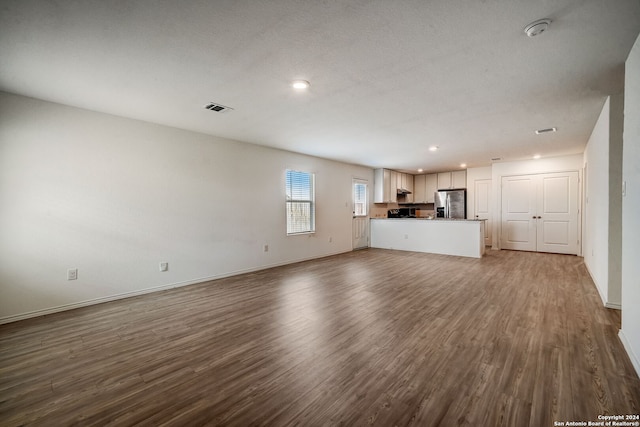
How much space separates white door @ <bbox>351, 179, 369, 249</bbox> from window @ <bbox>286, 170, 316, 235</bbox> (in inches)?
70.6

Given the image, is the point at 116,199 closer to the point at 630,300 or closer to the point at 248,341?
the point at 248,341

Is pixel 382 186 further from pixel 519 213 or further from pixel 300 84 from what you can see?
pixel 300 84

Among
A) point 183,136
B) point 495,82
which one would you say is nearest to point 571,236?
point 495,82

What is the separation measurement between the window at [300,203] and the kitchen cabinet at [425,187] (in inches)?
200

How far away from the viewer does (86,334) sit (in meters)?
2.62

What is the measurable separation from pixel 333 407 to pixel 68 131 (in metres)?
4.18

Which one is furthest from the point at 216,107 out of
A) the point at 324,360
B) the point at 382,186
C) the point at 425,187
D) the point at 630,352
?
the point at 425,187

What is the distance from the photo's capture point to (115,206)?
3.59 m

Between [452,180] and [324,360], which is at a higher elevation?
[452,180]

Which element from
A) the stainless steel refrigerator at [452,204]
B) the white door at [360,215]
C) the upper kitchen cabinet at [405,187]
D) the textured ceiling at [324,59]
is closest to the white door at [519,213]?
the stainless steel refrigerator at [452,204]

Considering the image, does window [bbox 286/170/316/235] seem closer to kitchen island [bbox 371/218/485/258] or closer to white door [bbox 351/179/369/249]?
white door [bbox 351/179/369/249]

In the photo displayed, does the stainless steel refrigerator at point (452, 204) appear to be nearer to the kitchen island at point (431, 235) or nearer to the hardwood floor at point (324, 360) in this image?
the kitchen island at point (431, 235)

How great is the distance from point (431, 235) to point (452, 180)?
3015mm

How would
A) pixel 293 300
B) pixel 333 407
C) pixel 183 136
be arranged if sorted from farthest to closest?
1. pixel 183 136
2. pixel 293 300
3. pixel 333 407
